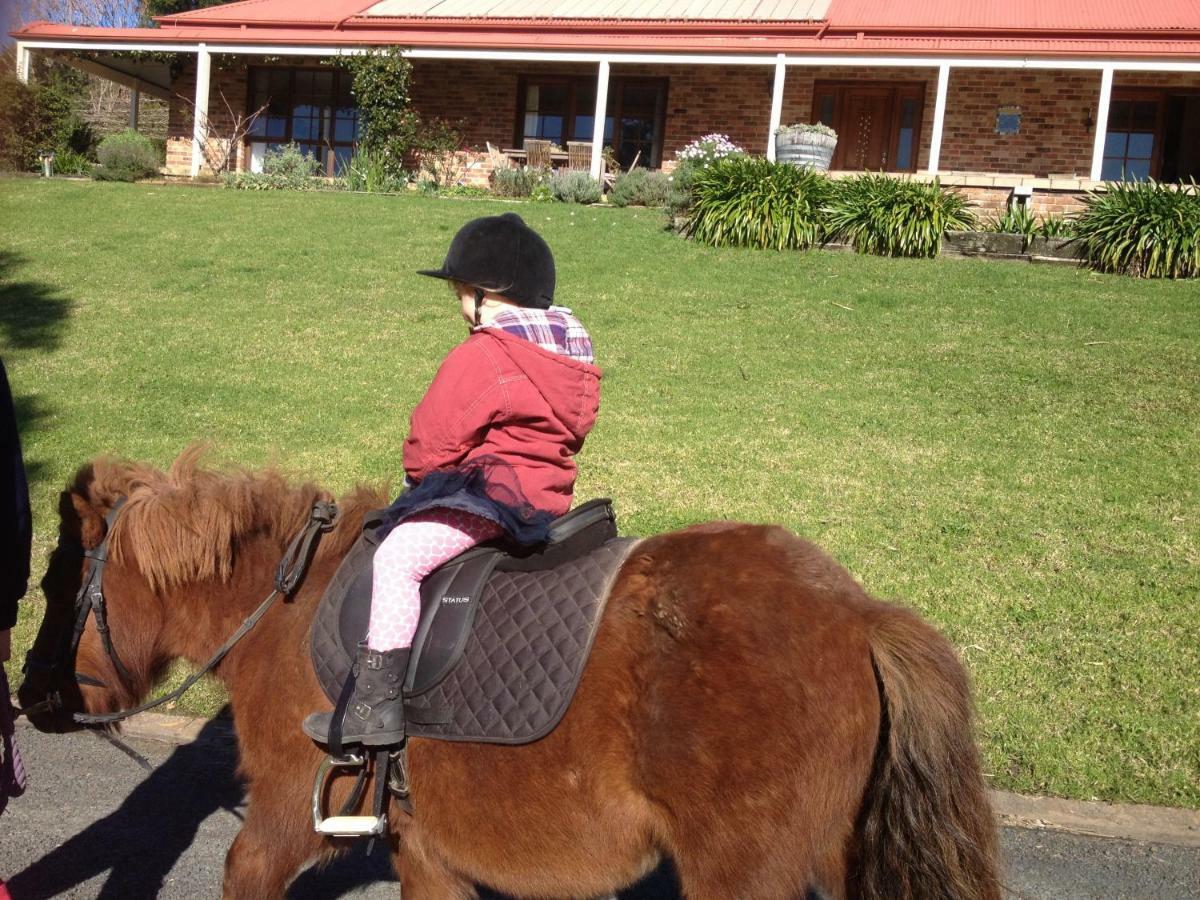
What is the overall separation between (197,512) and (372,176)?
1941 centimetres

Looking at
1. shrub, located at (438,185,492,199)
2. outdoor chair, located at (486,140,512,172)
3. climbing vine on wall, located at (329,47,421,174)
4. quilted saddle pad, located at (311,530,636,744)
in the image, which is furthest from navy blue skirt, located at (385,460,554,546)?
outdoor chair, located at (486,140,512,172)

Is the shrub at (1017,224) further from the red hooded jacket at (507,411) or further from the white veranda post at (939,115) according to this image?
the red hooded jacket at (507,411)

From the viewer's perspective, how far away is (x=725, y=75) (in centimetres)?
2319

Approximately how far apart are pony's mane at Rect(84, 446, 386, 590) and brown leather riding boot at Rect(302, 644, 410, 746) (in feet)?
1.76

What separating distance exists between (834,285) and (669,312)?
233 cm

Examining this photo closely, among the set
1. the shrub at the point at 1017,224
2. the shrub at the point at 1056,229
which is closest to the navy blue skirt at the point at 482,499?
the shrub at the point at 1017,224

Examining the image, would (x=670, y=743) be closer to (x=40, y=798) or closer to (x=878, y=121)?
(x=40, y=798)

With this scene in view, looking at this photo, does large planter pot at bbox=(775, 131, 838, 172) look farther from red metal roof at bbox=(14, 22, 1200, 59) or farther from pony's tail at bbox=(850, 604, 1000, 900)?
pony's tail at bbox=(850, 604, 1000, 900)

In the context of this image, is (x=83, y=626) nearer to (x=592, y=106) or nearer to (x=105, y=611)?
(x=105, y=611)

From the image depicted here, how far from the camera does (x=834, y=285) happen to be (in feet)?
43.0

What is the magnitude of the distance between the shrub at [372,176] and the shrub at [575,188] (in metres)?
3.55

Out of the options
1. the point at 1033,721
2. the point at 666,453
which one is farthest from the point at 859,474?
the point at 1033,721

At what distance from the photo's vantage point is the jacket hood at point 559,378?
299 centimetres

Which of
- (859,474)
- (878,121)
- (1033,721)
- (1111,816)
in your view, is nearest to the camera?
(1111,816)
